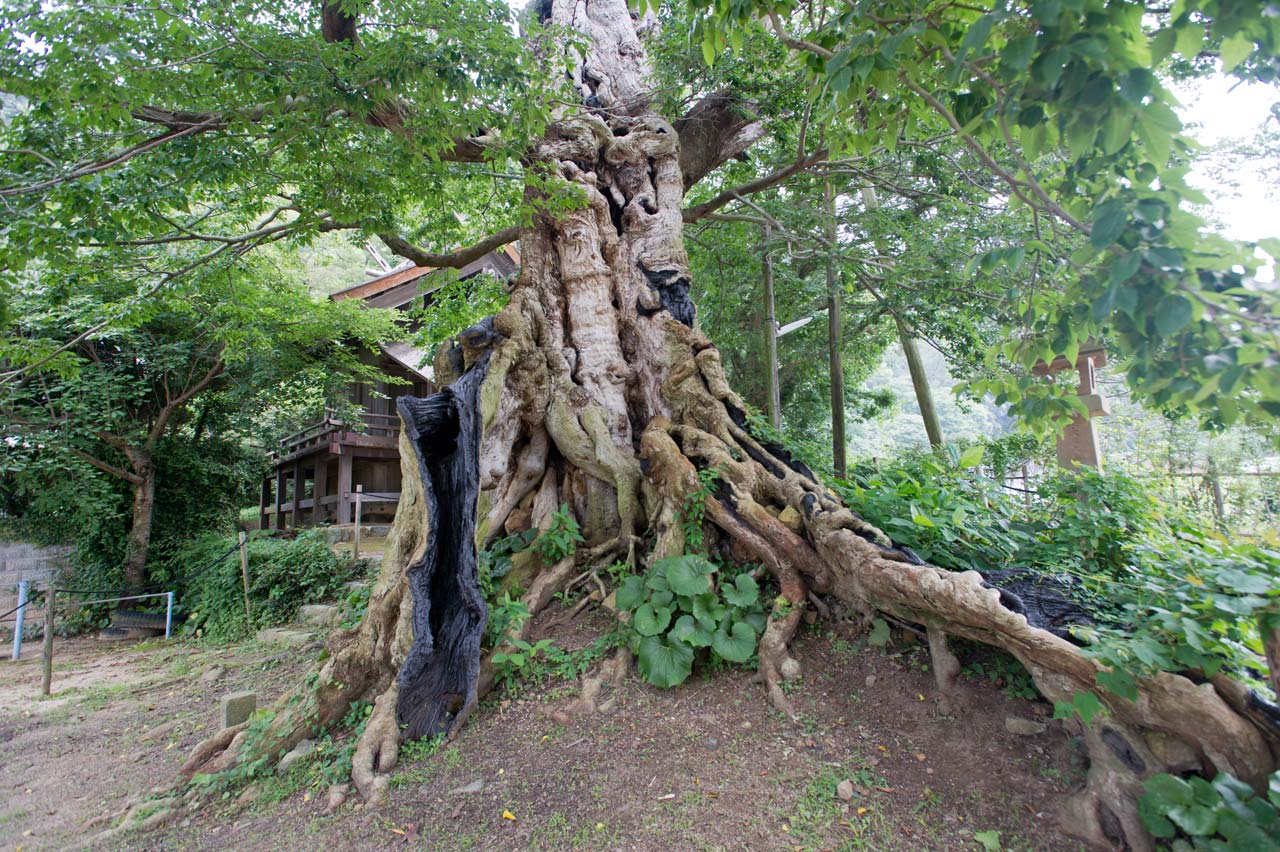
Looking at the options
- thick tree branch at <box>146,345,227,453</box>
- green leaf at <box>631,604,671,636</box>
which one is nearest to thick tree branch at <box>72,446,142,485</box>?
thick tree branch at <box>146,345,227,453</box>

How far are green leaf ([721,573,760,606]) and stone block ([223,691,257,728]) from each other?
2.96 m

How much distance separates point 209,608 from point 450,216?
22.1ft

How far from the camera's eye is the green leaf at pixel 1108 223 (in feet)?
4.91

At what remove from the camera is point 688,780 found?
2.56 metres

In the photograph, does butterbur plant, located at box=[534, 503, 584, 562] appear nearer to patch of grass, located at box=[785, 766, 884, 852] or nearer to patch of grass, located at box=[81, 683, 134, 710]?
patch of grass, located at box=[785, 766, 884, 852]

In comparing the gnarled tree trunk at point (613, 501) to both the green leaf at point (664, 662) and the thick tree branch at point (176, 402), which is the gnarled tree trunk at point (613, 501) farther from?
the thick tree branch at point (176, 402)

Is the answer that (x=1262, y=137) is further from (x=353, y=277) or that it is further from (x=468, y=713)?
(x=353, y=277)

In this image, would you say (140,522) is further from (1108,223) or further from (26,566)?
(1108,223)

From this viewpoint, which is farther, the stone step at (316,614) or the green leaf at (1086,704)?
the stone step at (316,614)

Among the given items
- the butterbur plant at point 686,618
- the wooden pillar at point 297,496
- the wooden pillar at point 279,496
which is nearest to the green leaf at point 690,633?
the butterbur plant at point 686,618

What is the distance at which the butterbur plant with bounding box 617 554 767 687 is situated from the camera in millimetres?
3199

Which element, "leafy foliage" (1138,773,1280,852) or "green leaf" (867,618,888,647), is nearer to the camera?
"leafy foliage" (1138,773,1280,852)

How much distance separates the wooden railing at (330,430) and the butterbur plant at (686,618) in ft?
31.7

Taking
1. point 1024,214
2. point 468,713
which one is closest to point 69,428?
point 468,713
